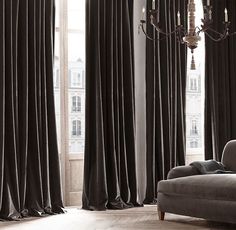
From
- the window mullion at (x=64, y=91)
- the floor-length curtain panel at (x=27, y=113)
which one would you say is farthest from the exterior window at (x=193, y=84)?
the floor-length curtain panel at (x=27, y=113)

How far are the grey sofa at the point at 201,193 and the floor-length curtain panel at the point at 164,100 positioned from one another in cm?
134

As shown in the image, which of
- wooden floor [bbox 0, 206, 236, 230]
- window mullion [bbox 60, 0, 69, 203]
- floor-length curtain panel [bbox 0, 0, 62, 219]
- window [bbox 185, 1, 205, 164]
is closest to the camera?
wooden floor [bbox 0, 206, 236, 230]

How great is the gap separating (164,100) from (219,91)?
0.85 m

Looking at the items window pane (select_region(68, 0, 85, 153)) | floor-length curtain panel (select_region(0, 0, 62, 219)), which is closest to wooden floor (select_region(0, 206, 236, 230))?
floor-length curtain panel (select_region(0, 0, 62, 219))

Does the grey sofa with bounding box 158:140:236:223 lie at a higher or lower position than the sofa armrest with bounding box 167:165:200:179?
lower

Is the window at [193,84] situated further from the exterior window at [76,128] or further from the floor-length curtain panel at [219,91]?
the exterior window at [76,128]

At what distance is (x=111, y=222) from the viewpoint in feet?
17.2

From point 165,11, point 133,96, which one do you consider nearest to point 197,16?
point 165,11

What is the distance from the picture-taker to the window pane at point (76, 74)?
666cm

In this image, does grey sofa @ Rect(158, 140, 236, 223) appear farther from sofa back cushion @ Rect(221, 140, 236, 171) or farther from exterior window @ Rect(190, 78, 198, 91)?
exterior window @ Rect(190, 78, 198, 91)

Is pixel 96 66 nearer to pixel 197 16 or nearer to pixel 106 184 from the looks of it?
pixel 106 184

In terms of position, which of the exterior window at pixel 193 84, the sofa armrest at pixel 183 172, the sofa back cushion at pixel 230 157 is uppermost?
the exterior window at pixel 193 84

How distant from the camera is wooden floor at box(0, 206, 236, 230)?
193 inches

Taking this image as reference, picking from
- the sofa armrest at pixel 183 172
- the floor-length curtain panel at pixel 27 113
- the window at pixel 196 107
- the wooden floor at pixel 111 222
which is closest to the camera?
the wooden floor at pixel 111 222
